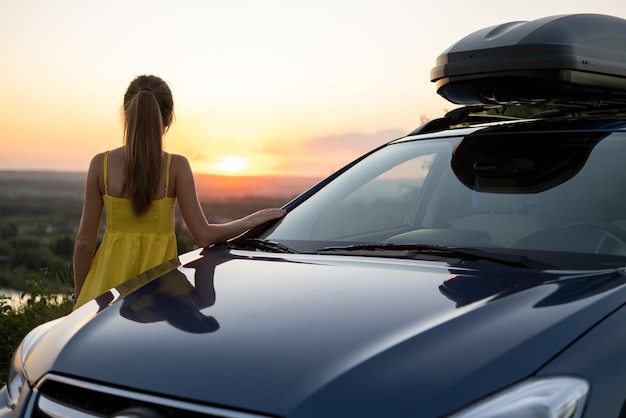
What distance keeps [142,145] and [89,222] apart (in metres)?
0.49

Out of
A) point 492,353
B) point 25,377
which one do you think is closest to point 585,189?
point 492,353

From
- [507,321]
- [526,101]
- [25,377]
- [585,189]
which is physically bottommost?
[25,377]

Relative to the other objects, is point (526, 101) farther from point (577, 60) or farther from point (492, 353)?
point (492, 353)

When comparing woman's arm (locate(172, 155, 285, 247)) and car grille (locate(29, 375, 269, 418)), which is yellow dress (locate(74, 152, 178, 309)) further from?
car grille (locate(29, 375, 269, 418))

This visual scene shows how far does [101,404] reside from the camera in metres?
2.25

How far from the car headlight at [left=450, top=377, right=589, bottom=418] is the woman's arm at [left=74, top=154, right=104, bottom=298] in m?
2.65

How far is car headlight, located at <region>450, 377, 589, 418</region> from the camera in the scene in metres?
1.94

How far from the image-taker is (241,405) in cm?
202

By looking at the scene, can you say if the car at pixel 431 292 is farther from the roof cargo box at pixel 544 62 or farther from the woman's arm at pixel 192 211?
the woman's arm at pixel 192 211

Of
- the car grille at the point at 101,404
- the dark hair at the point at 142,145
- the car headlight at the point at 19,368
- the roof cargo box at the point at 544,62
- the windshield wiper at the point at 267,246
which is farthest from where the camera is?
the dark hair at the point at 142,145

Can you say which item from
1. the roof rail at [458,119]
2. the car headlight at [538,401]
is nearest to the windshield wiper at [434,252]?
the car headlight at [538,401]

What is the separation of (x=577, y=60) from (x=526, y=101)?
1.42 feet

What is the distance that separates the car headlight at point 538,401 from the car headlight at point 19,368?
1439mm

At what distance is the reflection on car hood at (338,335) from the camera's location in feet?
6.61
